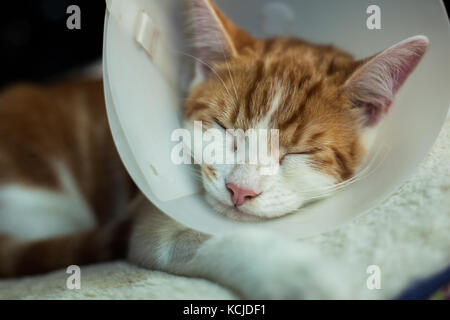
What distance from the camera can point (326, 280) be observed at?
0.72 meters

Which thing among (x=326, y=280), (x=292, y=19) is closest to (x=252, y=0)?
(x=292, y=19)

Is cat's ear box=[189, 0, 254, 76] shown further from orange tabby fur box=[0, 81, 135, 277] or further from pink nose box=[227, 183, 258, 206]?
orange tabby fur box=[0, 81, 135, 277]

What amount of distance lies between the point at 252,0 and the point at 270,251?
696mm

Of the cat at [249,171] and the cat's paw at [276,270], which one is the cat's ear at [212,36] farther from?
the cat's paw at [276,270]

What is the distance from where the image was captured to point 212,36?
1.04 metres

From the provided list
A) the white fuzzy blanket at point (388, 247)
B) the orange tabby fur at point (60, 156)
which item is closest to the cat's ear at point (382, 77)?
the white fuzzy blanket at point (388, 247)

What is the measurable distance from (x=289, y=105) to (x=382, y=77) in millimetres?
192

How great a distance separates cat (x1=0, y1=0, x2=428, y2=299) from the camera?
795 millimetres

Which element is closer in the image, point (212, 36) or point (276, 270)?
point (276, 270)

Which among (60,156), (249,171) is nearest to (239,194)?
(249,171)

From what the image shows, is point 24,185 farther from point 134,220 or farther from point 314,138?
point 314,138

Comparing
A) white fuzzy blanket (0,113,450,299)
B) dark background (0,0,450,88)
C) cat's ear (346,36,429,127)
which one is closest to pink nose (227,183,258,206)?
white fuzzy blanket (0,113,450,299)

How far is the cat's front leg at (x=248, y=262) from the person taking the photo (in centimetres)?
72

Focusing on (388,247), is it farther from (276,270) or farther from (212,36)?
(212,36)
